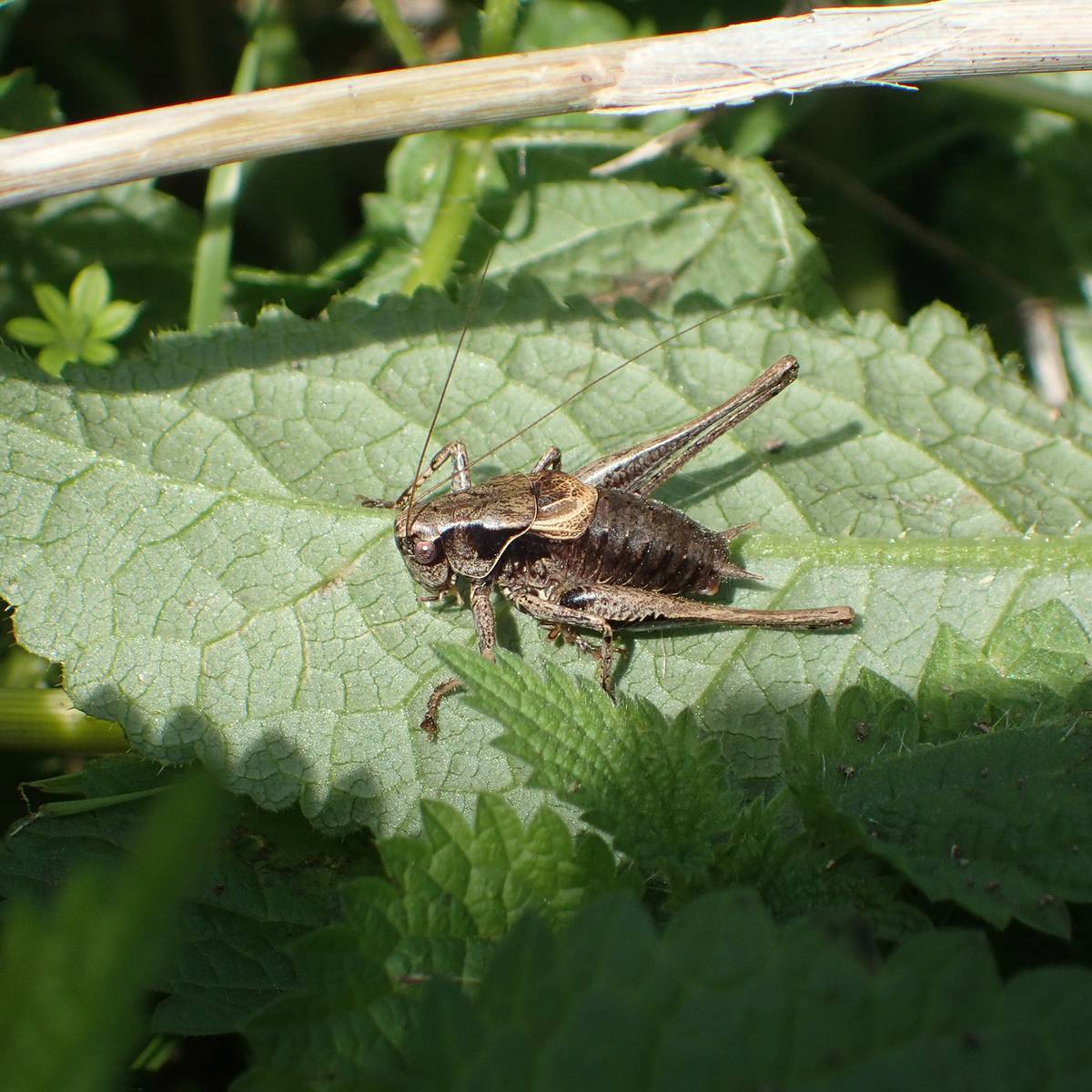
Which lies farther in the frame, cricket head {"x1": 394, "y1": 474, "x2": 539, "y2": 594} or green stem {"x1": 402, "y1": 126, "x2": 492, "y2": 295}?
green stem {"x1": 402, "y1": 126, "x2": 492, "y2": 295}

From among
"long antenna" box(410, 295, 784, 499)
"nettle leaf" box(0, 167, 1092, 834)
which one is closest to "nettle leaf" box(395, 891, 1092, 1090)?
"nettle leaf" box(0, 167, 1092, 834)

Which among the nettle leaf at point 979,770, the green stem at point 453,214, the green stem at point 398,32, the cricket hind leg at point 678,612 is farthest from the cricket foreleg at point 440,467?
the green stem at point 398,32

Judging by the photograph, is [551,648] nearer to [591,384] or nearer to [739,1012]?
[591,384]

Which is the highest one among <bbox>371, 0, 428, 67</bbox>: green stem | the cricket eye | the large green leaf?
<bbox>371, 0, 428, 67</bbox>: green stem

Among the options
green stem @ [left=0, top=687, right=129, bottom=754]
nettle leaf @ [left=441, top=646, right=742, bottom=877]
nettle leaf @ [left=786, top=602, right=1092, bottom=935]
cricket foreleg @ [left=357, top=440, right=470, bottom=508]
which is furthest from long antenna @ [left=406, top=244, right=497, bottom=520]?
nettle leaf @ [left=786, top=602, right=1092, bottom=935]

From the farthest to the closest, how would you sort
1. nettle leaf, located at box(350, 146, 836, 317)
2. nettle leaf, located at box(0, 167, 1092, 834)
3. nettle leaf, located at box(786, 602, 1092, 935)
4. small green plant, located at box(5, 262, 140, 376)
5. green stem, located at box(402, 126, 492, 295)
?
nettle leaf, located at box(350, 146, 836, 317) < green stem, located at box(402, 126, 492, 295) < small green plant, located at box(5, 262, 140, 376) < nettle leaf, located at box(0, 167, 1092, 834) < nettle leaf, located at box(786, 602, 1092, 935)

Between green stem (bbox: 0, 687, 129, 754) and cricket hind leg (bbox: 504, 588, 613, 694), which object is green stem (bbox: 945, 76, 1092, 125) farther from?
green stem (bbox: 0, 687, 129, 754)

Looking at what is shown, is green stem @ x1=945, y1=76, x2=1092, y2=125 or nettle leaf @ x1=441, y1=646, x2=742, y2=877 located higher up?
green stem @ x1=945, y1=76, x2=1092, y2=125

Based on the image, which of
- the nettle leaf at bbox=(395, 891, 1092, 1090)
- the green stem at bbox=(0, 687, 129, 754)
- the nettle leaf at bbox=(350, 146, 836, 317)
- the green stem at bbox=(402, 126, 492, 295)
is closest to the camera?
the nettle leaf at bbox=(395, 891, 1092, 1090)

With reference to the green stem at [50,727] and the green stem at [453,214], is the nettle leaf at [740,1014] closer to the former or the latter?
the green stem at [50,727]
